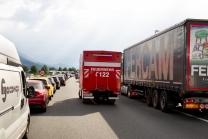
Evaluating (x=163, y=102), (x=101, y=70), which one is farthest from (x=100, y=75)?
(x=163, y=102)

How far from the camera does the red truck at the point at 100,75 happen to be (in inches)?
688

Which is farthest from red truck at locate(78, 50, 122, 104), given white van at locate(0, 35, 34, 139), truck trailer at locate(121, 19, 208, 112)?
white van at locate(0, 35, 34, 139)

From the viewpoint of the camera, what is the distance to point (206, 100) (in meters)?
12.2

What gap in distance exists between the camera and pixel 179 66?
1235 cm

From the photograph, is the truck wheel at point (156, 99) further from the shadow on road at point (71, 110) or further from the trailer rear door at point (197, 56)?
the trailer rear door at point (197, 56)

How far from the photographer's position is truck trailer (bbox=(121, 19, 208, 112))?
1183 centimetres

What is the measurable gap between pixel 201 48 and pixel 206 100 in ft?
6.97

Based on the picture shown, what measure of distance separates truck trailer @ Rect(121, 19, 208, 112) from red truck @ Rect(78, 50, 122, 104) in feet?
6.10

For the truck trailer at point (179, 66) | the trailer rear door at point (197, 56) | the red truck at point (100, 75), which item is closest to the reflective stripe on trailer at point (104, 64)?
the red truck at point (100, 75)

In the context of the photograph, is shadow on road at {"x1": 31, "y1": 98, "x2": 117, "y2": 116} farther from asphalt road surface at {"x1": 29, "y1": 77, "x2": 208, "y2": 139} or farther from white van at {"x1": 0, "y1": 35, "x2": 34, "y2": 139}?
white van at {"x1": 0, "y1": 35, "x2": 34, "y2": 139}

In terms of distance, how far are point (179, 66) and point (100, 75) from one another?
619 cm

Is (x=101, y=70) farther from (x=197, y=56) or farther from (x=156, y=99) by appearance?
(x=197, y=56)

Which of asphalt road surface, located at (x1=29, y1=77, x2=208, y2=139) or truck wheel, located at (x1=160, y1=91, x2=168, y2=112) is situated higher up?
truck wheel, located at (x1=160, y1=91, x2=168, y2=112)

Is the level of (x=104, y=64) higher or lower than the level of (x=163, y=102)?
higher
